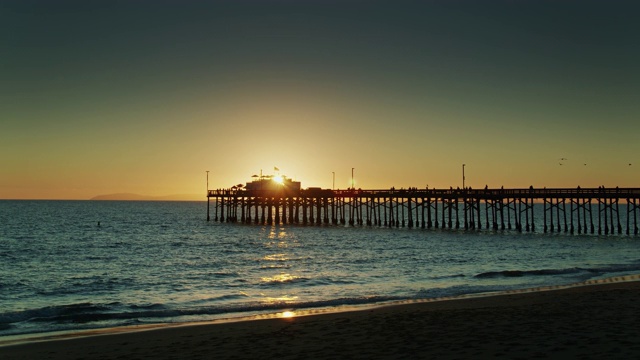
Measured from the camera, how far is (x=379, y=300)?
66.7 feet

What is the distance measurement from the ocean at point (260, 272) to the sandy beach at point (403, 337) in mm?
3242

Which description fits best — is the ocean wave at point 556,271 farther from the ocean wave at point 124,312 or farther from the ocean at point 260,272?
the ocean wave at point 124,312

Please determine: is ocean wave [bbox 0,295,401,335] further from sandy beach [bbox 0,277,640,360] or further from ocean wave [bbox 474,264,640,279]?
ocean wave [bbox 474,264,640,279]

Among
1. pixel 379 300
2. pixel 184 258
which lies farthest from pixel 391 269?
pixel 184 258

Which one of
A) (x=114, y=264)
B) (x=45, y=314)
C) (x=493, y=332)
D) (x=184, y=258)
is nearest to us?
(x=493, y=332)

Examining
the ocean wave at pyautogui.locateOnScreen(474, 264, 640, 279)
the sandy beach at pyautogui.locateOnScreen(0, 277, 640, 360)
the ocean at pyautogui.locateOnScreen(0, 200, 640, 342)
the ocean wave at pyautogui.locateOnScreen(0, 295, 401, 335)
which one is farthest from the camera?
the ocean wave at pyautogui.locateOnScreen(474, 264, 640, 279)

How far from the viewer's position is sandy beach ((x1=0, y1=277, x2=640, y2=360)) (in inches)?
416

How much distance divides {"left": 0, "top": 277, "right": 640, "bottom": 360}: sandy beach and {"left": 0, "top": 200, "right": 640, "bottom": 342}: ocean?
10.6ft

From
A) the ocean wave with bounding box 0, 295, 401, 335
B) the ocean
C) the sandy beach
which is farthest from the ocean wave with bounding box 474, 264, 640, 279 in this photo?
the sandy beach

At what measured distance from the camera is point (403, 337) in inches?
478

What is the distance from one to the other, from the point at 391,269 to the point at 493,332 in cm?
1923

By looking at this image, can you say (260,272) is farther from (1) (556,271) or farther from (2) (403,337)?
(2) (403,337)

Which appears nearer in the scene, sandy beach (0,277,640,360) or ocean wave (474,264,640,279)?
sandy beach (0,277,640,360)

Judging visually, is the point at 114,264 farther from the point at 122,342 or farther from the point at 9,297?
the point at 122,342
